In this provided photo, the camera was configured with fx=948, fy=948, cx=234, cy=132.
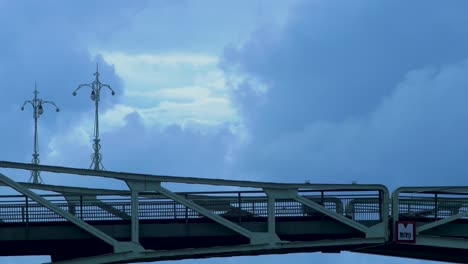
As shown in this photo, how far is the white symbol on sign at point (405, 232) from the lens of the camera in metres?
41.7

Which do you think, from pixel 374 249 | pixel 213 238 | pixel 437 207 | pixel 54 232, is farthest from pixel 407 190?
pixel 54 232

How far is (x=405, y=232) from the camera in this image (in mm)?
41812

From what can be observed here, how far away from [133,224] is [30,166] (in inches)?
199

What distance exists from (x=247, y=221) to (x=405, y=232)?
7006 mm

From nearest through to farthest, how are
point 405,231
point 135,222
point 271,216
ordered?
point 135,222 < point 271,216 < point 405,231

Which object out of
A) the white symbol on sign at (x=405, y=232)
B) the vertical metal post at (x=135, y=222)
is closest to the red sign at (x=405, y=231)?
the white symbol on sign at (x=405, y=232)

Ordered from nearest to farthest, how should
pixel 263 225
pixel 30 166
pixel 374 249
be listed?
1. pixel 30 166
2. pixel 263 225
3. pixel 374 249

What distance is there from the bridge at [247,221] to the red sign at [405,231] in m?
0.04

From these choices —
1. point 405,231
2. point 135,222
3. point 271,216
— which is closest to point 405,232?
point 405,231

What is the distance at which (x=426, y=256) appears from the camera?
166 ft

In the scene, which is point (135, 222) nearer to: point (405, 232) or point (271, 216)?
point (271, 216)

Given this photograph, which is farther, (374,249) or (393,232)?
(374,249)

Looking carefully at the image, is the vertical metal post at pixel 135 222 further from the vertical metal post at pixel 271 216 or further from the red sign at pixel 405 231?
the red sign at pixel 405 231

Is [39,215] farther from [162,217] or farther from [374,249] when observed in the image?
[374,249]
